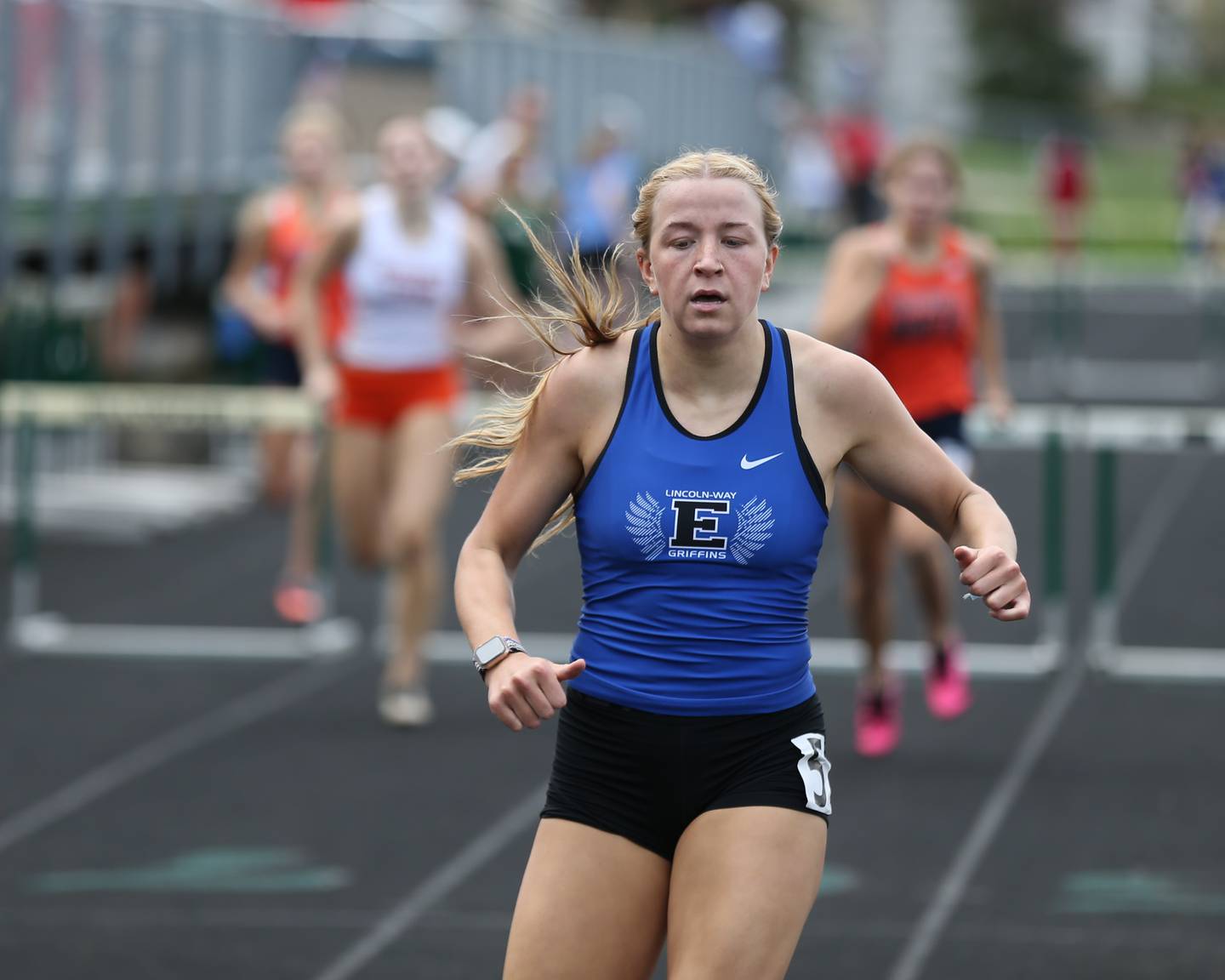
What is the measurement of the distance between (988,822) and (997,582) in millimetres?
3957

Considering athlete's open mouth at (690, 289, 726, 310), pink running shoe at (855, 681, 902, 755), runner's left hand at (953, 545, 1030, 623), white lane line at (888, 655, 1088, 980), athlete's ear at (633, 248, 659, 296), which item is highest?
athlete's ear at (633, 248, 659, 296)

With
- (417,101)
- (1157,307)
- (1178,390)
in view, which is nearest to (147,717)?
(417,101)

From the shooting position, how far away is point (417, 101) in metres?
21.0

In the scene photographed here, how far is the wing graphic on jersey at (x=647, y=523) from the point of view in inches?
153

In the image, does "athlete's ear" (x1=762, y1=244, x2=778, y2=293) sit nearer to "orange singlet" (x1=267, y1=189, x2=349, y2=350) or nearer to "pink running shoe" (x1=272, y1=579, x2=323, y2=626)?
"pink running shoe" (x1=272, y1=579, x2=323, y2=626)

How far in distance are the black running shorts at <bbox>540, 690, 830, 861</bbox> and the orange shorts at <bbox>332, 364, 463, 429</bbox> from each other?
4.84 meters

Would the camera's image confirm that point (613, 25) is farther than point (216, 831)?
Yes

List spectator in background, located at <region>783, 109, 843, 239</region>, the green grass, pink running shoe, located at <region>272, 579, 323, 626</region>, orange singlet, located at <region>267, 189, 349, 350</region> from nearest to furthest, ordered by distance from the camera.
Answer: pink running shoe, located at <region>272, 579, 323, 626</region>
orange singlet, located at <region>267, 189, 349, 350</region>
spectator in background, located at <region>783, 109, 843, 239</region>
the green grass

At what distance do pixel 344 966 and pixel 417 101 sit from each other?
15655mm

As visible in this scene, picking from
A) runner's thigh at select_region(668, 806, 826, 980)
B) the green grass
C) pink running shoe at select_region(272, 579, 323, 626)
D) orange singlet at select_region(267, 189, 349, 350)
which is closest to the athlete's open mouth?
runner's thigh at select_region(668, 806, 826, 980)

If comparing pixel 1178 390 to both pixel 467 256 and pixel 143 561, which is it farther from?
pixel 467 256

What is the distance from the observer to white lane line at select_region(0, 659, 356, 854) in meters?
7.64

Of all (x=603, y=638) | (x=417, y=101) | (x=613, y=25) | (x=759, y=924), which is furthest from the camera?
(x=613, y=25)

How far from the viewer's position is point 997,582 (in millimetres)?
3719
